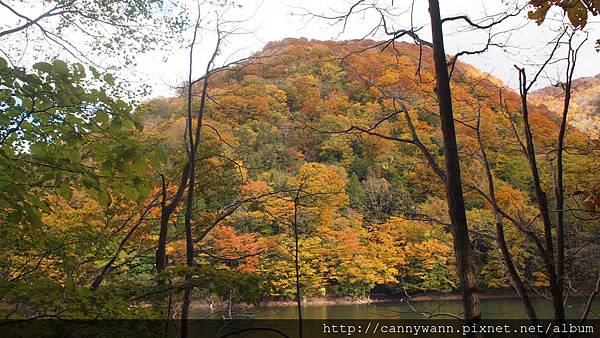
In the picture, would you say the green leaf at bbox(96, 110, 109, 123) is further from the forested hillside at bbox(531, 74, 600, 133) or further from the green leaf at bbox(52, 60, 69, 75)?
the forested hillside at bbox(531, 74, 600, 133)

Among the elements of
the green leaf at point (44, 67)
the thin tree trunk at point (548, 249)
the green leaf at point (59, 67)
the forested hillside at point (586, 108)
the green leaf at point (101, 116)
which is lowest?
the thin tree trunk at point (548, 249)

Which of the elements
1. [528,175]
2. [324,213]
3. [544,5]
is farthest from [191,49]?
[528,175]

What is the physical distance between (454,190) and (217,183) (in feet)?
14.5

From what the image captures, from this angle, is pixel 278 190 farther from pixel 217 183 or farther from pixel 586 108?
pixel 586 108

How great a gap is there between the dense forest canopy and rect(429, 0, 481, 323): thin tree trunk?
0.03 metres

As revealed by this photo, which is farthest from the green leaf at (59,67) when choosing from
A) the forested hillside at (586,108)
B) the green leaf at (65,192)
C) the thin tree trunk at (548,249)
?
the forested hillside at (586,108)

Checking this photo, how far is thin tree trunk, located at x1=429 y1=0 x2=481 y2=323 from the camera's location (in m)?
2.04

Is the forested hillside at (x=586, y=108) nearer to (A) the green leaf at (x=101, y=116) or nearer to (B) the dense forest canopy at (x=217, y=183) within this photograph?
(B) the dense forest canopy at (x=217, y=183)

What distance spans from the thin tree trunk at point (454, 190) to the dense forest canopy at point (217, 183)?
0.03m

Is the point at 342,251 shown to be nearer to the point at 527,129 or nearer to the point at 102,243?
the point at 102,243

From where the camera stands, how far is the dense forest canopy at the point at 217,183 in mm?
1535

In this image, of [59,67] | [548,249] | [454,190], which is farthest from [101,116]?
[548,249]

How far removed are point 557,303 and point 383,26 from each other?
6.60ft

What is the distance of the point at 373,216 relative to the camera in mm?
23609
